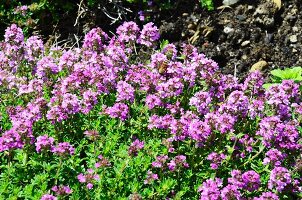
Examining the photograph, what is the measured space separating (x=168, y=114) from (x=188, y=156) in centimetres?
41

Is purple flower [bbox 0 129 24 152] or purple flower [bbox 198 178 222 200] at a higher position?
purple flower [bbox 0 129 24 152]

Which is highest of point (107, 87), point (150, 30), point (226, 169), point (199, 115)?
point (150, 30)

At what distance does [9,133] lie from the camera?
3943 millimetres

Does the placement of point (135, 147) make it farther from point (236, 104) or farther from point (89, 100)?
point (236, 104)

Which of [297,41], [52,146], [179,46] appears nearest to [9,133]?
[52,146]

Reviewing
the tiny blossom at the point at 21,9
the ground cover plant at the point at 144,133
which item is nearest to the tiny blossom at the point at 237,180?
the ground cover plant at the point at 144,133

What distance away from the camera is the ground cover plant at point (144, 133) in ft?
13.0

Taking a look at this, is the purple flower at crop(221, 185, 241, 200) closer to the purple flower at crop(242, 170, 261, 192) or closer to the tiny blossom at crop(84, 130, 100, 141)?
the purple flower at crop(242, 170, 261, 192)

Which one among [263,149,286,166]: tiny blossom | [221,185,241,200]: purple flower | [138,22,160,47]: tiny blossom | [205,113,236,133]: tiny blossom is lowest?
[221,185,241,200]: purple flower

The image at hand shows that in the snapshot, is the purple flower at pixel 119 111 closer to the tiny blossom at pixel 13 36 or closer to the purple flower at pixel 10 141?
the purple flower at pixel 10 141

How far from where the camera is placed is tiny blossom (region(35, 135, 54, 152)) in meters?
3.94

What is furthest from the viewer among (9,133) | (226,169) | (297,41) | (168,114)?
(297,41)

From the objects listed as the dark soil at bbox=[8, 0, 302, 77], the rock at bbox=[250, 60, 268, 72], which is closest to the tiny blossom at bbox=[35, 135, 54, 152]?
the dark soil at bbox=[8, 0, 302, 77]

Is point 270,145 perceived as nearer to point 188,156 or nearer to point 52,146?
point 188,156
